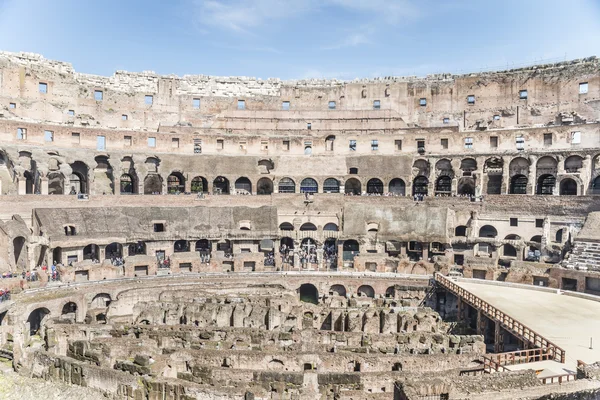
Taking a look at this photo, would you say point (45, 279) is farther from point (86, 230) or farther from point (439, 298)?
point (439, 298)

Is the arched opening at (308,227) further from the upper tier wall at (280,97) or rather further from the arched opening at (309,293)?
the upper tier wall at (280,97)

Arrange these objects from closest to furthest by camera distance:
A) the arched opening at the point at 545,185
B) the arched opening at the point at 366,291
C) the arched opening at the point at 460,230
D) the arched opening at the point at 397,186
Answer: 1. the arched opening at the point at 366,291
2. the arched opening at the point at 460,230
3. the arched opening at the point at 545,185
4. the arched opening at the point at 397,186

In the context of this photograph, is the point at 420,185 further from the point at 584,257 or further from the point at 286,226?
the point at 584,257

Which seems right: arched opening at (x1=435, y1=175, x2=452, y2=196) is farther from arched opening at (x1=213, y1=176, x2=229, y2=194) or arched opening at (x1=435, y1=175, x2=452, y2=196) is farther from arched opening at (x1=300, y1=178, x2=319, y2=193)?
arched opening at (x1=213, y1=176, x2=229, y2=194)

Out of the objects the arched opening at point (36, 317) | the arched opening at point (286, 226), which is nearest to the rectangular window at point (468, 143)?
the arched opening at point (286, 226)

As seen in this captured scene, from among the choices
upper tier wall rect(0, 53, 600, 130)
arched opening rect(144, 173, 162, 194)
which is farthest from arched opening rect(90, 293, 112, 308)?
upper tier wall rect(0, 53, 600, 130)

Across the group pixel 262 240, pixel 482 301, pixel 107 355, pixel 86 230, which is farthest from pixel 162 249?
pixel 482 301
